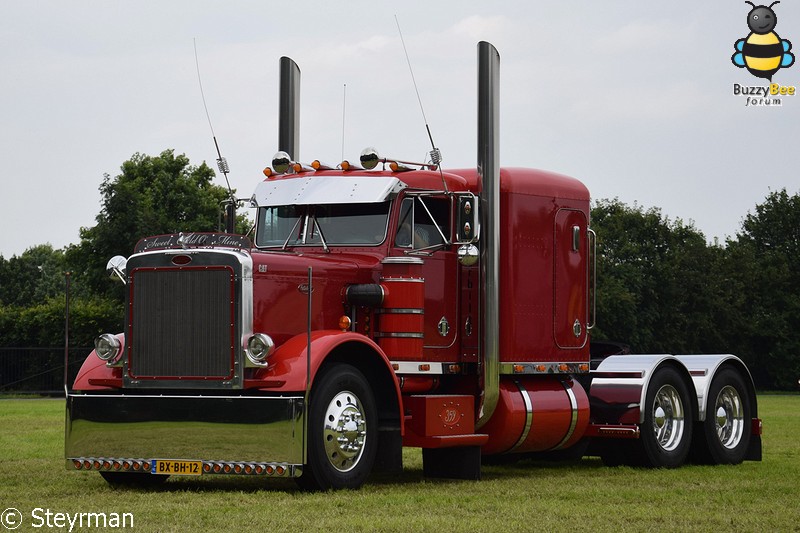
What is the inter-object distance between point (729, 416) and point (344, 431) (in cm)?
678

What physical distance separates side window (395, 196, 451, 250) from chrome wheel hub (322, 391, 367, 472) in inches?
82.3

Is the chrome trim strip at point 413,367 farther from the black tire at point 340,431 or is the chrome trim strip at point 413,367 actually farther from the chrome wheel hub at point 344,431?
the chrome wheel hub at point 344,431

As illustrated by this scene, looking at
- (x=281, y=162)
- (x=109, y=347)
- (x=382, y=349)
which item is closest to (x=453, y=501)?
(x=382, y=349)

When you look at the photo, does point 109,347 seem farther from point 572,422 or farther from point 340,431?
point 572,422

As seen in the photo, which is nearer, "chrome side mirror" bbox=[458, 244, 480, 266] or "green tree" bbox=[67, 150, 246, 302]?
"chrome side mirror" bbox=[458, 244, 480, 266]

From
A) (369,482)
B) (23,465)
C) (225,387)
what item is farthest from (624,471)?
(23,465)

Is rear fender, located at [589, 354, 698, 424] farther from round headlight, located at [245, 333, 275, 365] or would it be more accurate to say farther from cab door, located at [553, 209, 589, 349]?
round headlight, located at [245, 333, 275, 365]

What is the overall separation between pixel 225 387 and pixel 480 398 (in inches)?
129

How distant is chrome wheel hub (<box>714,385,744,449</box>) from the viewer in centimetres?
1712

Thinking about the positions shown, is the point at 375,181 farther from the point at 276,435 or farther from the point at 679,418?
the point at 679,418

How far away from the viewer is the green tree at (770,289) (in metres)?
74.8

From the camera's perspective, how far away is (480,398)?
566 inches

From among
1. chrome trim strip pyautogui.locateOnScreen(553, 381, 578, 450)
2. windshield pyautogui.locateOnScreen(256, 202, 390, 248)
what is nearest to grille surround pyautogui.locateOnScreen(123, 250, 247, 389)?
windshield pyautogui.locateOnScreen(256, 202, 390, 248)

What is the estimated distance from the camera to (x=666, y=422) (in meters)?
16.4
